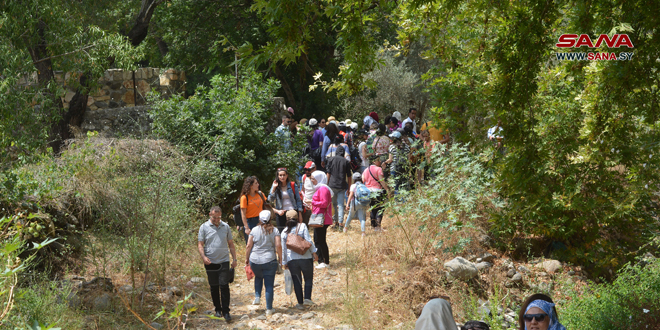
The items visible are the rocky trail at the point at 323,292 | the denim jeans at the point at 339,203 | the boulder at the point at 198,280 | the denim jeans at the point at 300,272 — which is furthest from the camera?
the denim jeans at the point at 339,203

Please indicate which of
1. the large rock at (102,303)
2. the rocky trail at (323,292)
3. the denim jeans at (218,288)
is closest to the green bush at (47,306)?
the rocky trail at (323,292)

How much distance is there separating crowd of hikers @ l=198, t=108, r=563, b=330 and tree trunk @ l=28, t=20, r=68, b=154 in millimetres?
3213

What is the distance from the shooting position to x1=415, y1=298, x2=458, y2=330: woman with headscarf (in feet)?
15.0

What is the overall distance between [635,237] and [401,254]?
3.51m

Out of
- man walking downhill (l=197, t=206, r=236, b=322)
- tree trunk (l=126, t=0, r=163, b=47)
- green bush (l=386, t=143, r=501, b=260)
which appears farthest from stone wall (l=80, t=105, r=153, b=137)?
green bush (l=386, t=143, r=501, b=260)

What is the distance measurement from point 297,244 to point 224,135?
4.62 metres

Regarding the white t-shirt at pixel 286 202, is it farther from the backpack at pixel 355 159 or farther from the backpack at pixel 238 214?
the backpack at pixel 355 159

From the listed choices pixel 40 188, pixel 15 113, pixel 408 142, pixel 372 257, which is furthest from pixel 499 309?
pixel 15 113

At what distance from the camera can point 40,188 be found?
7.52m

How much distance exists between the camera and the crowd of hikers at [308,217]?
7590 millimetres

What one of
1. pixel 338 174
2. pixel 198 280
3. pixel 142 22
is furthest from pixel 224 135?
pixel 142 22

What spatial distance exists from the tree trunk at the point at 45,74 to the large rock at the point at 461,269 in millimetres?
6103

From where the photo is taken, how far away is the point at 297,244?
7.91 meters

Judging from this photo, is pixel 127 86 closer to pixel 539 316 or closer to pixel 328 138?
pixel 328 138
